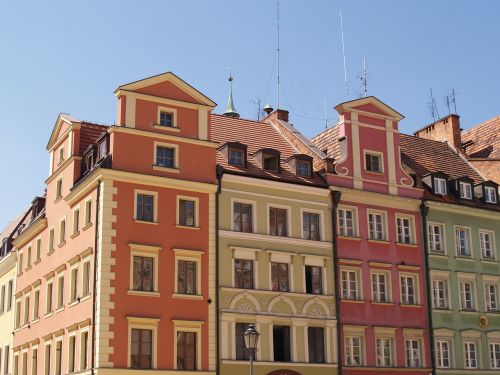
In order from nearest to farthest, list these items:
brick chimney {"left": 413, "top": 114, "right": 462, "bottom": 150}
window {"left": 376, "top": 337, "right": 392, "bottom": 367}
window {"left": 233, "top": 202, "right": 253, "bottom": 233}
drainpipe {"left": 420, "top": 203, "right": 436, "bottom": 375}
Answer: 1. window {"left": 233, "top": 202, "right": 253, "bottom": 233}
2. window {"left": 376, "top": 337, "right": 392, "bottom": 367}
3. drainpipe {"left": 420, "top": 203, "right": 436, "bottom": 375}
4. brick chimney {"left": 413, "top": 114, "right": 462, "bottom": 150}

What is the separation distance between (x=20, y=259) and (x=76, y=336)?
14034 mm

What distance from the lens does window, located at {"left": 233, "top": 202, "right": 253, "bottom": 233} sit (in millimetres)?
41656

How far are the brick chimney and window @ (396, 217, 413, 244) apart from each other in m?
11.8

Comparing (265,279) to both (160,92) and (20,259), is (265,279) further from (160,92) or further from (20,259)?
(20,259)

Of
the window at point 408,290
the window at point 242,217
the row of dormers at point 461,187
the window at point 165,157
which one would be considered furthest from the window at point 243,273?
the row of dormers at point 461,187

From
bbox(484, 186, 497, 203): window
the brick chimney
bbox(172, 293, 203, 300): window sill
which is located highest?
the brick chimney

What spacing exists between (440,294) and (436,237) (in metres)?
3.17

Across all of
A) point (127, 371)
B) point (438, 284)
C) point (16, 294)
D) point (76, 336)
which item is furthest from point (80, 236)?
point (438, 284)

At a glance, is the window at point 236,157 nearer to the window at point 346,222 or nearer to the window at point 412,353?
the window at point 346,222

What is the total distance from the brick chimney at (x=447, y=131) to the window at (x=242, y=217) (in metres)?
20.3

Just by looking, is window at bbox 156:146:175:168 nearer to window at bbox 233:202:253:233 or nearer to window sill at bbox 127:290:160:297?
window at bbox 233:202:253:233

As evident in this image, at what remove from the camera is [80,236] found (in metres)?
41.1

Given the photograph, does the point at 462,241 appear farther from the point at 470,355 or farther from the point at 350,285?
the point at 350,285

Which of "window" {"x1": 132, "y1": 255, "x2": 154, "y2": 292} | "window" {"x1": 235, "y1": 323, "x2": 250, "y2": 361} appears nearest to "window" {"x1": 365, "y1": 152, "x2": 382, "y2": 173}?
"window" {"x1": 235, "y1": 323, "x2": 250, "y2": 361}
